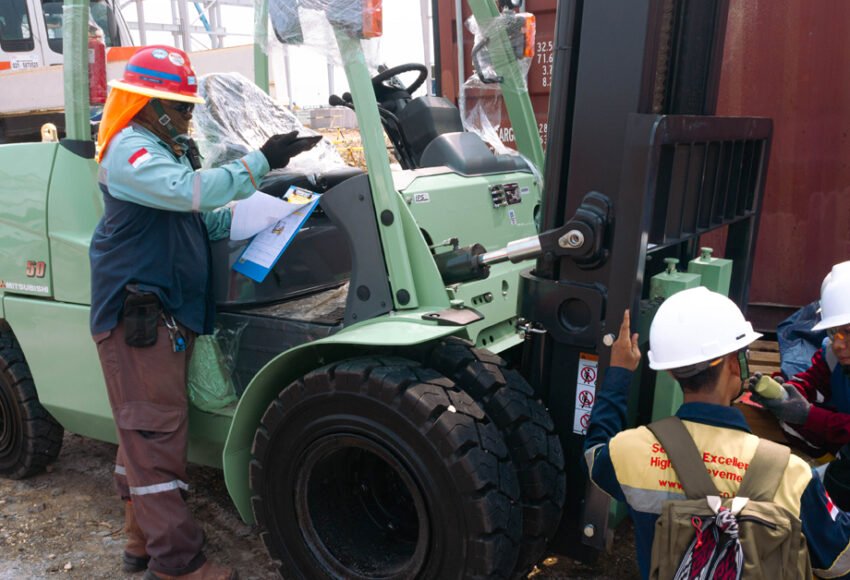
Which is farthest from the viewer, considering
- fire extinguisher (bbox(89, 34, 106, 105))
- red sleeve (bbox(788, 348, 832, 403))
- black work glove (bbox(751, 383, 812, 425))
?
fire extinguisher (bbox(89, 34, 106, 105))

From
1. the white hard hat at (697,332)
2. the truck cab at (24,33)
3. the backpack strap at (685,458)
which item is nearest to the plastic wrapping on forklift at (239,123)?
the white hard hat at (697,332)

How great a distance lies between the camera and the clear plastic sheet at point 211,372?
128 inches

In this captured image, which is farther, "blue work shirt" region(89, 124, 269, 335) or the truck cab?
A: the truck cab

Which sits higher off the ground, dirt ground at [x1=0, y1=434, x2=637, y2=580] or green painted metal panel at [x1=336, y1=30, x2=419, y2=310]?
green painted metal panel at [x1=336, y1=30, x2=419, y2=310]

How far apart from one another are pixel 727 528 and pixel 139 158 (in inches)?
84.4

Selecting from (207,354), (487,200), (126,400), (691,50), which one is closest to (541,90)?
(487,200)

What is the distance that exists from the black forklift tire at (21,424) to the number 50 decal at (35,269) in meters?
0.53

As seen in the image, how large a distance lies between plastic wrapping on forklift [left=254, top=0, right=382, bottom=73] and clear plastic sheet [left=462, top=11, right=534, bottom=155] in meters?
1.44

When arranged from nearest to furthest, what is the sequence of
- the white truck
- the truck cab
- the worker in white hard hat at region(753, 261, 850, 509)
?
1. the worker in white hard hat at region(753, 261, 850, 509)
2. the white truck
3. the truck cab

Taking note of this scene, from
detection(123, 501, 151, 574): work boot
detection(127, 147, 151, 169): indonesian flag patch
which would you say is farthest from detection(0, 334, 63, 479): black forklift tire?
detection(127, 147, 151, 169): indonesian flag patch

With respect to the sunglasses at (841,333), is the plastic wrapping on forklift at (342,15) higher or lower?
higher

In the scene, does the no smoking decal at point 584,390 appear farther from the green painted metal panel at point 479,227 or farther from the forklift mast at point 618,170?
the green painted metal panel at point 479,227

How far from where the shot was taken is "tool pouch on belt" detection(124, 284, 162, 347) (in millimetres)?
2896

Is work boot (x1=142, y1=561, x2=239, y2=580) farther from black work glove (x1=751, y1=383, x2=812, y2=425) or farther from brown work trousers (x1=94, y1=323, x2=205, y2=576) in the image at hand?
black work glove (x1=751, y1=383, x2=812, y2=425)
